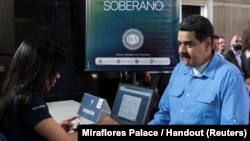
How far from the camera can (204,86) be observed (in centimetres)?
169

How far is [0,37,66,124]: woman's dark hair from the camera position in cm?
150

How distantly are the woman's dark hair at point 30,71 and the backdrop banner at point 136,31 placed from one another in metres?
1.76

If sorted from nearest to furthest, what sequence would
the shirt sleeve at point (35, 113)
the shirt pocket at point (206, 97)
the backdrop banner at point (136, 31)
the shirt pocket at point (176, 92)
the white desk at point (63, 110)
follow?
the shirt sleeve at point (35, 113)
the shirt pocket at point (206, 97)
the shirt pocket at point (176, 92)
the white desk at point (63, 110)
the backdrop banner at point (136, 31)

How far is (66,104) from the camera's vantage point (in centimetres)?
301

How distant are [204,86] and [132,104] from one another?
1.21 ft

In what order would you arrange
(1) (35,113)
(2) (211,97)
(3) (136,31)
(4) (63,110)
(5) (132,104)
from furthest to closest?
(3) (136,31), (4) (63,110), (5) (132,104), (2) (211,97), (1) (35,113)

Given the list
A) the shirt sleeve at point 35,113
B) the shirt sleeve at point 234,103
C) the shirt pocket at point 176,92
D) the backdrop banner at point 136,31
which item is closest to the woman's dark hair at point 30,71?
the shirt sleeve at point 35,113

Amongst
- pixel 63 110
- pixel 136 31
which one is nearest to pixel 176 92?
pixel 63 110

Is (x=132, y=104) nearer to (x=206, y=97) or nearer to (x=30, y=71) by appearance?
(x=206, y=97)

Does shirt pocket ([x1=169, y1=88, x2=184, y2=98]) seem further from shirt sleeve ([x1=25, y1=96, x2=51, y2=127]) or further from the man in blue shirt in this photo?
shirt sleeve ([x1=25, y1=96, x2=51, y2=127])

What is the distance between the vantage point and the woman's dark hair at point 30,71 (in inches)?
59.1

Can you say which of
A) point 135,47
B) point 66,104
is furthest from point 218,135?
point 135,47

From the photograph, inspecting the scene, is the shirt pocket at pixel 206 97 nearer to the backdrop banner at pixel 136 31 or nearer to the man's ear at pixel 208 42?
the man's ear at pixel 208 42

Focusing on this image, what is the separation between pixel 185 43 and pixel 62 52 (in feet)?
1.91
